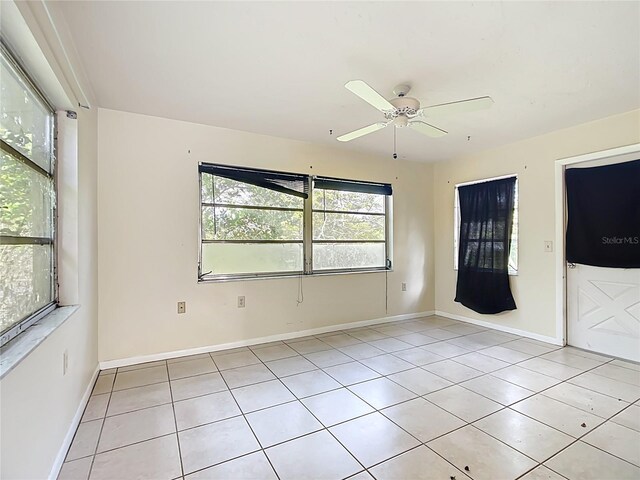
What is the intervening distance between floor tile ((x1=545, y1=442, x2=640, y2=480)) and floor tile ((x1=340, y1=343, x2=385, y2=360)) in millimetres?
1735

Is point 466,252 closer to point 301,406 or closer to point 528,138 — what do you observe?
point 528,138

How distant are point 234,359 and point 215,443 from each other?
133 cm

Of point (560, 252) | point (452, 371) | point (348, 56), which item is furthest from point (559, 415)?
point (348, 56)

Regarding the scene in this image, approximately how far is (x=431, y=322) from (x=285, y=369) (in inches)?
100

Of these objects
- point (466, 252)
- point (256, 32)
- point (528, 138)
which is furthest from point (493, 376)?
point (256, 32)

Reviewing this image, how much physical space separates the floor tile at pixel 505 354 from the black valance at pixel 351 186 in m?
2.35

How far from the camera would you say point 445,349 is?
3500 millimetres

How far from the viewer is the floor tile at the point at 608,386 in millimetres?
2451

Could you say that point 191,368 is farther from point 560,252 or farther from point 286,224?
point 560,252

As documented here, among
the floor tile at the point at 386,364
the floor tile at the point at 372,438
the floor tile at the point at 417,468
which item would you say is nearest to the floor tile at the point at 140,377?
the floor tile at the point at 372,438

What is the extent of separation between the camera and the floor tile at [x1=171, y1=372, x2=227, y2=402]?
8.12ft

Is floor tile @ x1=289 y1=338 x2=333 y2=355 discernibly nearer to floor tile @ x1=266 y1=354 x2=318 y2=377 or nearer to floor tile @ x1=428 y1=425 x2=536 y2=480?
floor tile @ x1=266 y1=354 x2=318 y2=377

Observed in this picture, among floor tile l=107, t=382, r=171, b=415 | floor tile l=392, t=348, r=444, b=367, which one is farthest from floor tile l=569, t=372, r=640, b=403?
floor tile l=107, t=382, r=171, b=415

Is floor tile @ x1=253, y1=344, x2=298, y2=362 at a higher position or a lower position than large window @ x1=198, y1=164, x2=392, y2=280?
lower
